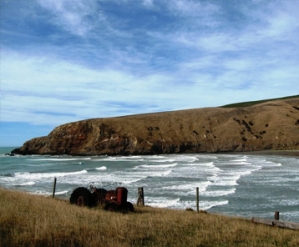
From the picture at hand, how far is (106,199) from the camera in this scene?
1755 cm

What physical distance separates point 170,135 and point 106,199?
326 feet

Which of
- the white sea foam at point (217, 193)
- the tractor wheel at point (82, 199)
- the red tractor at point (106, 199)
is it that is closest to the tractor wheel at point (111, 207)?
the red tractor at point (106, 199)

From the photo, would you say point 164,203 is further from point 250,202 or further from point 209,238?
point 209,238

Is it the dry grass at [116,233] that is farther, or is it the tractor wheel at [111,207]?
the tractor wheel at [111,207]

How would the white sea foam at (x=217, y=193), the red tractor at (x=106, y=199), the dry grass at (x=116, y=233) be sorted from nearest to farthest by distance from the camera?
the dry grass at (x=116, y=233) < the red tractor at (x=106, y=199) < the white sea foam at (x=217, y=193)

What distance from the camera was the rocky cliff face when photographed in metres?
109

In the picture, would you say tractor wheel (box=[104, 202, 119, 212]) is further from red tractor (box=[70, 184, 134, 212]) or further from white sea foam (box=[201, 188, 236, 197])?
white sea foam (box=[201, 188, 236, 197])

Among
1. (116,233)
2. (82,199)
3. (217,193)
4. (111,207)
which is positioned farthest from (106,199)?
(217,193)

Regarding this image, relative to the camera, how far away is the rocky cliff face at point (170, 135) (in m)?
109

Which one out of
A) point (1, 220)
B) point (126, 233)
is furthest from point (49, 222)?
point (126, 233)

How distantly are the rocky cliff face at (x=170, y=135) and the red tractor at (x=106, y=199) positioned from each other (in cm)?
8936

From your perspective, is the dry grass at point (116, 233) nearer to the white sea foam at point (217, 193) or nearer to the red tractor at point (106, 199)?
the red tractor at point (106, 199)

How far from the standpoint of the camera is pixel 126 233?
385 inches

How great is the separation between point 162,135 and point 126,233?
10652cm
